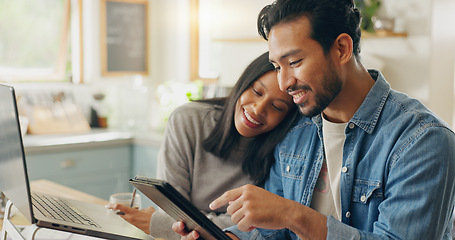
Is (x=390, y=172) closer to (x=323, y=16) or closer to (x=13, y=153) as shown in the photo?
(x=323, y=16)

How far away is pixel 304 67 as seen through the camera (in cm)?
132

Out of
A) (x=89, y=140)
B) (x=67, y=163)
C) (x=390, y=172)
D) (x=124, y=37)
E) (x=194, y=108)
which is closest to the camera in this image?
(x=390, y=172)

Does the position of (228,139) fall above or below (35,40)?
below

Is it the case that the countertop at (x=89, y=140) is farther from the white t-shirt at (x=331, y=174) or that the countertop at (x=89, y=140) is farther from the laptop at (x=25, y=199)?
the white t-shirt at (x=331, y=174)

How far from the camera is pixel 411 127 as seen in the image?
4.11 feet

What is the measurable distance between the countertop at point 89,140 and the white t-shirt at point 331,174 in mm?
2223

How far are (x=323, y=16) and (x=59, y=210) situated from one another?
84 cm

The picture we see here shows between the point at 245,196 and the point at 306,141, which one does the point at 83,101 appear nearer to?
the point at 306,141

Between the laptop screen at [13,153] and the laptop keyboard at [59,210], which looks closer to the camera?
the laptop screen at [13,153]

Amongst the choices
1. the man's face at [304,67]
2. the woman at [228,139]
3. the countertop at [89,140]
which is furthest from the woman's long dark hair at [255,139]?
the countertop at [89,140]

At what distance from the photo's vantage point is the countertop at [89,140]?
11.1 ft

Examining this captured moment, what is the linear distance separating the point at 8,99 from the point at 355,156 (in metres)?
0.85

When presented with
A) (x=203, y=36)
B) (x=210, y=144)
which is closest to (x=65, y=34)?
(x=203, y=36)

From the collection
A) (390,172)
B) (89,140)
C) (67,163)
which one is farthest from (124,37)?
(390,172)
